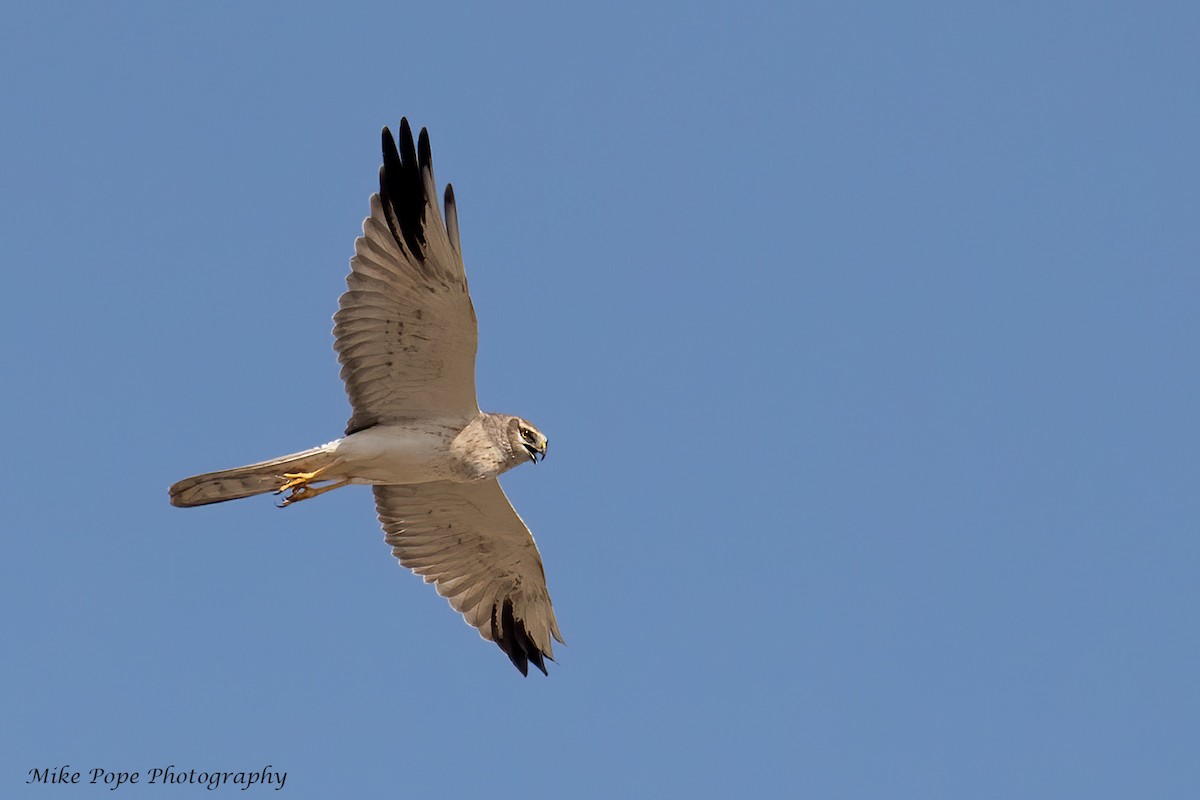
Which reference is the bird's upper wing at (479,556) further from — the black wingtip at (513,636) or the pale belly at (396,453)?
the pale belly at (396,453)

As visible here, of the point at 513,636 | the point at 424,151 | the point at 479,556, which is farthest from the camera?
the point at 513,636

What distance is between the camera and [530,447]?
1138 cm

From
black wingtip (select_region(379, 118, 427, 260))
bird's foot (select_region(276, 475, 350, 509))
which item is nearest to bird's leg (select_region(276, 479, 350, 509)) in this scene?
bird's foot (select_region(276, 475, 350, 509))

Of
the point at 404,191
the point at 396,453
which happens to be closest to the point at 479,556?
the point at 396,453

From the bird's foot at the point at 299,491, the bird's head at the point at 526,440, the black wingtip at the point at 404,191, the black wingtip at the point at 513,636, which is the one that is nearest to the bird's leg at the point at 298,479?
the bird's foot at the point at 299,491

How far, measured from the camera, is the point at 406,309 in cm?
1112

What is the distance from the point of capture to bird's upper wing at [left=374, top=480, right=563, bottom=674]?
12.9 metres

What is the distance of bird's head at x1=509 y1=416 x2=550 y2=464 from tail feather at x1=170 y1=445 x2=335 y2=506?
4.77 ft

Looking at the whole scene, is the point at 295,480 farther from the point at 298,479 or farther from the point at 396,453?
the point at 396,453

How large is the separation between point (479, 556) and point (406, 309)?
10.1 feet

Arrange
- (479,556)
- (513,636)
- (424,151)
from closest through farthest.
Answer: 1. (424,151)
2. (479,556)
3. (513,636)

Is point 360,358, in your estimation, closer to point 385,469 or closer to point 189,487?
point 385,469

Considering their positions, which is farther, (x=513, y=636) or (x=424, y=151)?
(x=513, y=636)

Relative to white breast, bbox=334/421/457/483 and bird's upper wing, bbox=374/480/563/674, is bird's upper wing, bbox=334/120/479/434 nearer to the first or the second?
white breast, bbox=334/421/457/483
